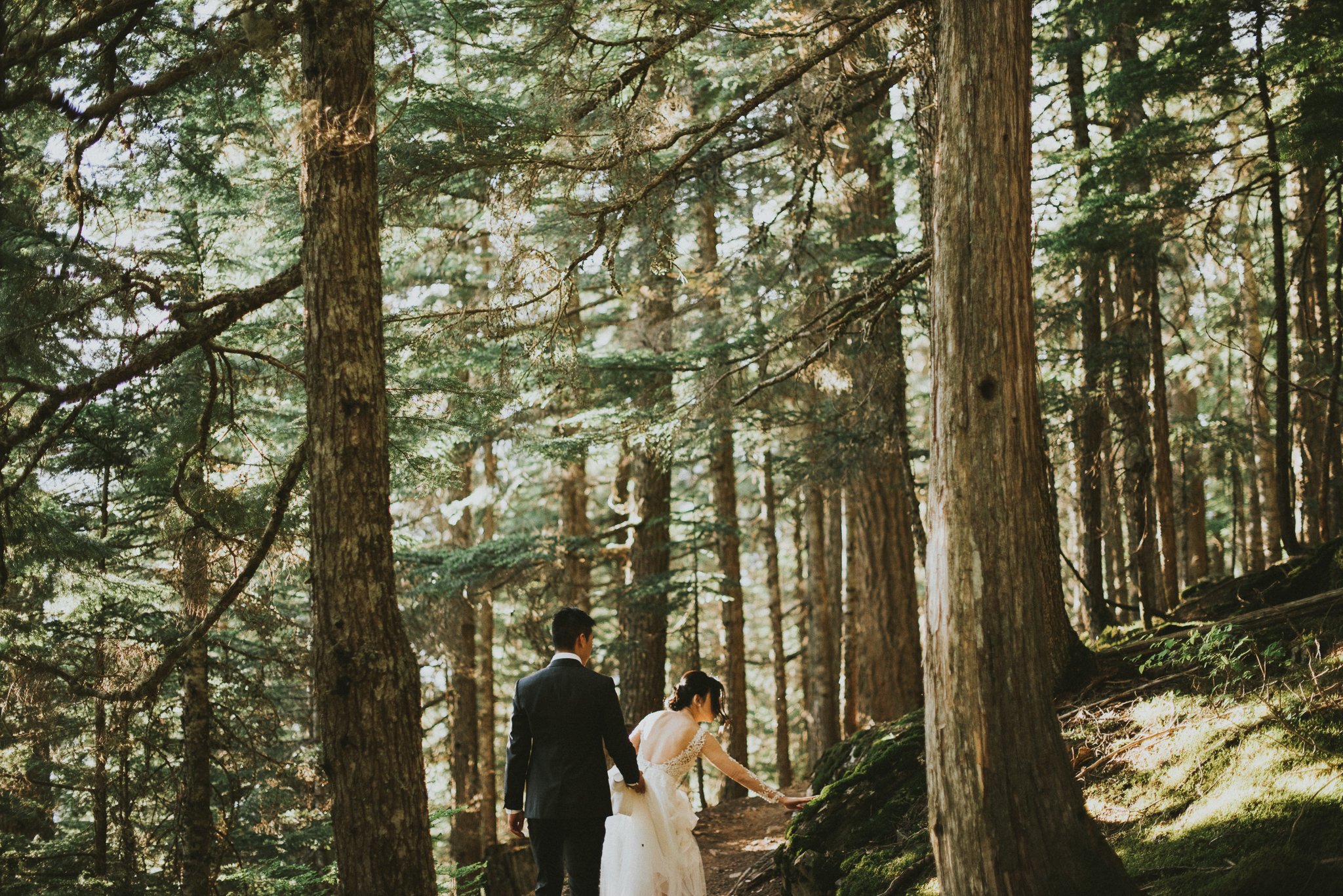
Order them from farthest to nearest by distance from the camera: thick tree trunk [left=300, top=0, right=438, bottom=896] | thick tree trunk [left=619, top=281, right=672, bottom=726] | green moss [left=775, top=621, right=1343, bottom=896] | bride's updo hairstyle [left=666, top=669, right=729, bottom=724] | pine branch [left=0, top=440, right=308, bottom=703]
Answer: thick tree trunk [left=619, top=281, right=672, bottom=726] < bride's updo hairstyle [left=666, top=669, right=729, bottom=724] < pine branch [left=0, top=440, right=308, bottom=703] < thick tree trunk [left=300, top=0, right=438, bottom=896] < green moss [left=775, top=621, right=1343, bottom=896]

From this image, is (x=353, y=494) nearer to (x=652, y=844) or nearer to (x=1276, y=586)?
(x=652, y=844)

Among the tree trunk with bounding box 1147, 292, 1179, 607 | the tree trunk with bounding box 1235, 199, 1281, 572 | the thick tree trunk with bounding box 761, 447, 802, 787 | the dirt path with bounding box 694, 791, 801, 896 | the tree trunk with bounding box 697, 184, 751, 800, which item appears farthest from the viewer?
the thick tree trunk with bounding box 761, 447, 802, 787

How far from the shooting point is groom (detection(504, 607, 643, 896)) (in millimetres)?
5219

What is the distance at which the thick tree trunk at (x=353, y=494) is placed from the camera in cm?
489

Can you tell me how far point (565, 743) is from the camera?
5273 millimetres

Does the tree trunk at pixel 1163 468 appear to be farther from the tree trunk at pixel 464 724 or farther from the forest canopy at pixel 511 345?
the tree trunk at pixel 464 724

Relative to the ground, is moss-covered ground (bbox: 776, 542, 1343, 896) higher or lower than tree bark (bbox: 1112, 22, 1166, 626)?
lower

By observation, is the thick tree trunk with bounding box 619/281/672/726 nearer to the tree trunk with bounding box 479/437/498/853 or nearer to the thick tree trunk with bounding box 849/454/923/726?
the tree trunk with bounding box 479/437/498/853

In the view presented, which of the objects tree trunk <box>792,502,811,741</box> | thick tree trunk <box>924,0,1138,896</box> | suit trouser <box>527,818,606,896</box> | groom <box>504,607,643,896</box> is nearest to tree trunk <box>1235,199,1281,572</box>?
tree trunk <box>792,502,811,741</box>

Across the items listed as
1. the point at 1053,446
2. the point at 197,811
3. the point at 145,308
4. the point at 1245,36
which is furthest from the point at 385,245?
the point at 1245,36

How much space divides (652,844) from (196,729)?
5.14 meters

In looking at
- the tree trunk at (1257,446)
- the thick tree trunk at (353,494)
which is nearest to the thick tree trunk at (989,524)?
the thick tree trunk at (353,494)

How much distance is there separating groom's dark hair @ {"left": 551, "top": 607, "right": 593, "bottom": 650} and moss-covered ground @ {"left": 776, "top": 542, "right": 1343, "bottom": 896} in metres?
2.17

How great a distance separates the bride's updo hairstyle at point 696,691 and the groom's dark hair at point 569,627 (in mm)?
1217
